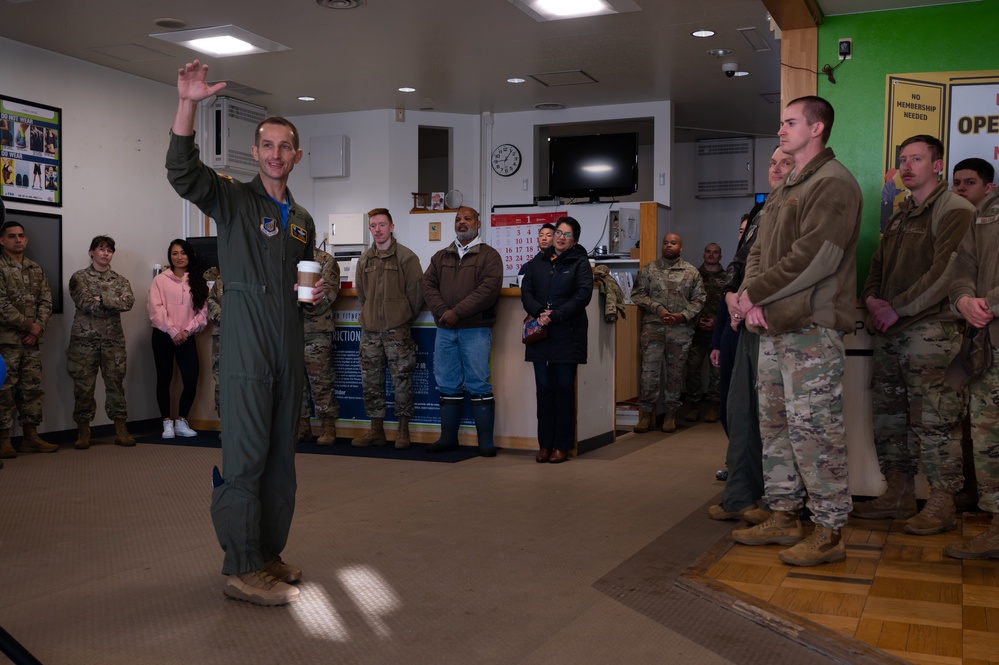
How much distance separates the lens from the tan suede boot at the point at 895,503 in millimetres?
4113

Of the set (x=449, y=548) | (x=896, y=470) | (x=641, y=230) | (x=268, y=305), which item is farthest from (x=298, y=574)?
(x=641, y=230)

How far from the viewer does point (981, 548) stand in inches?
133

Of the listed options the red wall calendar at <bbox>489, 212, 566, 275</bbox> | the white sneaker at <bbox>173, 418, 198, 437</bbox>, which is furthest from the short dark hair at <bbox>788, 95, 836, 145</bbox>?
the red wall calendar at <bbox>489, 212, 566, 275</bbox>

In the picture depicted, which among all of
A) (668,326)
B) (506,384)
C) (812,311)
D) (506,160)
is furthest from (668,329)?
(812,311)

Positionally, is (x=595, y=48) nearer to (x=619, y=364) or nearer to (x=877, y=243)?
(x=619, y=364)

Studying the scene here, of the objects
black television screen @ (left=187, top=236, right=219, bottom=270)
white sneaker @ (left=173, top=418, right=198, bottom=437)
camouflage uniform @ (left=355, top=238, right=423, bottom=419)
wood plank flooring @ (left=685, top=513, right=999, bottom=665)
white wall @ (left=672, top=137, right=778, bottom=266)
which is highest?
white wall @ (left=672, top=137, right=778, bottom=266)

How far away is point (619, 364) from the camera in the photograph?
769cm

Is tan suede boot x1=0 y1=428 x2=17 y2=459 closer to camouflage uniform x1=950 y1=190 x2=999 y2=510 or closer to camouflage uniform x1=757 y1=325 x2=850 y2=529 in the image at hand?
camouflage uniform x1=757 y1=325 x2=850 y2=529

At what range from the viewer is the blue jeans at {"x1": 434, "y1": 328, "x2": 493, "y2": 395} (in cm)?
614

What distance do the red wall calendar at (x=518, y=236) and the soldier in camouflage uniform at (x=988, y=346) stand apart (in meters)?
6.35

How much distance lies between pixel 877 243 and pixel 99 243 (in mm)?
5406

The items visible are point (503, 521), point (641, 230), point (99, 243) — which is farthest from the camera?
point (641, 230)

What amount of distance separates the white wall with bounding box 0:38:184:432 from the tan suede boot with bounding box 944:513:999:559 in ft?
20.3

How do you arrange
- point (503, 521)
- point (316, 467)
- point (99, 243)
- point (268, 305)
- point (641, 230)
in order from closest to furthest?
point (268, 305) < point (503, 521) < point (316, 467) < point (99, 243) < point (641, 230)
